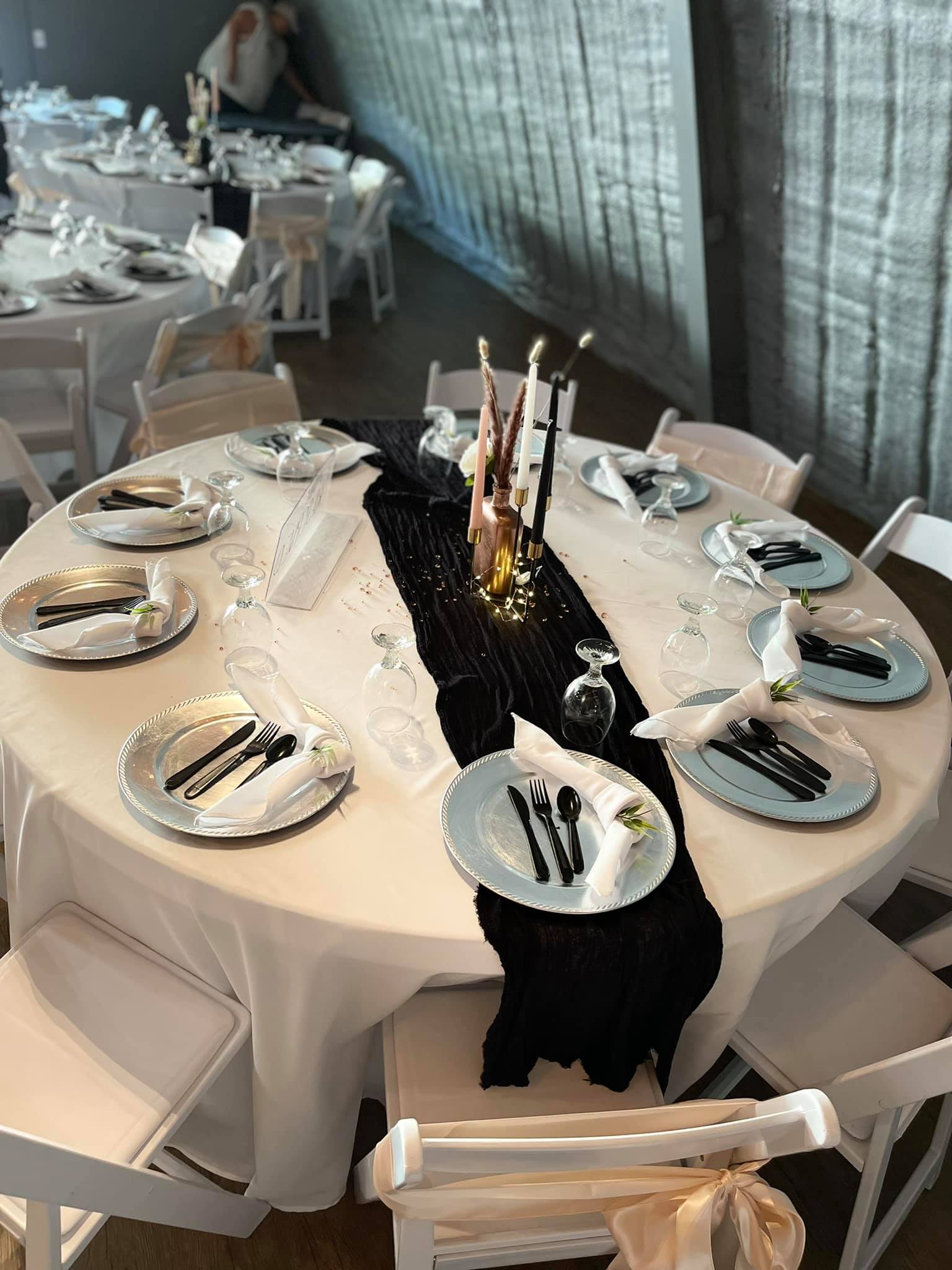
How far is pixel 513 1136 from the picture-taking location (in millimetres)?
1242

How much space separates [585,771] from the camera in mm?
1518

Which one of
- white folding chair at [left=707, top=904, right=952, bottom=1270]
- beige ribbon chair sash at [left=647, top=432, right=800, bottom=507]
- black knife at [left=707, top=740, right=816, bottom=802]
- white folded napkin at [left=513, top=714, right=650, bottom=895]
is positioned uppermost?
white folded napkin at [left=513, top=714, right=650, bottom=895]

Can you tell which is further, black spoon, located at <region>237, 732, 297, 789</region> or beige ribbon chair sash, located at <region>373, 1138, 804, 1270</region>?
black spoon, located at <region>237, 732, 297, 789</region>

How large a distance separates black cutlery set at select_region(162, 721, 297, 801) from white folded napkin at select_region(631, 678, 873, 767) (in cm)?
59

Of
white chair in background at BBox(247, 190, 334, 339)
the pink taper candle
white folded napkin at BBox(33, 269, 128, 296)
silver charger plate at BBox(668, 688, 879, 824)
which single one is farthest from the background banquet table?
white chair in background at BBox(247, 190, 334, 339)

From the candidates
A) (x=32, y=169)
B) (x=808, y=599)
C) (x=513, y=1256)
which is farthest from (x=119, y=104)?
(x=513, y=1256)

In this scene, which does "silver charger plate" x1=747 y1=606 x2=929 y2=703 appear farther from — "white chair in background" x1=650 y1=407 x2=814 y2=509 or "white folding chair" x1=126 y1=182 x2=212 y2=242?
"white folding chair" x1=126 y1=182 x2=212 y2=242

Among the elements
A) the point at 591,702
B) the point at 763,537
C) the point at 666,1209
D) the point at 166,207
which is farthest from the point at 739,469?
the point at 166,207

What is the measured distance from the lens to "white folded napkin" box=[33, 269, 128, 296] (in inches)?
146

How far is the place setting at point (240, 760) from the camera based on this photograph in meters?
1.43

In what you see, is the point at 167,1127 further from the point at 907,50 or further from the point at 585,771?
the point at 907,50

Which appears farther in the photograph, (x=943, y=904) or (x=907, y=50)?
(x=907, y=50)

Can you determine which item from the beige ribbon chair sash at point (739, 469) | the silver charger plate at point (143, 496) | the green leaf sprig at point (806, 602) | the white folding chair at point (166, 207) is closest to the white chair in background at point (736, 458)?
the beige ribbon chair sash at point (739, 469)

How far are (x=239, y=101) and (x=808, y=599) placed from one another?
398 inches
